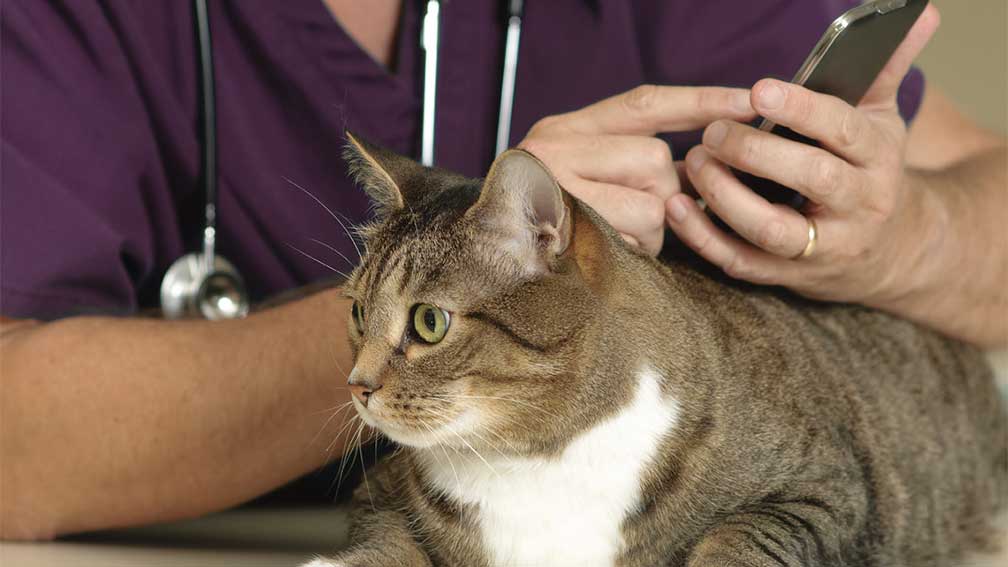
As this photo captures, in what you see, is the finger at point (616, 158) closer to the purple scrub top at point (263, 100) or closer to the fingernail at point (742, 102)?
the fingernail at point (742, 102)

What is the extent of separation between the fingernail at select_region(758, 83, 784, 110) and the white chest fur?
0.83 feet

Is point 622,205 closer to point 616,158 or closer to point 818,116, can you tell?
point 616,158

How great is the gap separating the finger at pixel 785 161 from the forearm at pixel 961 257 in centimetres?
22

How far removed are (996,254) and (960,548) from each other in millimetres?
423

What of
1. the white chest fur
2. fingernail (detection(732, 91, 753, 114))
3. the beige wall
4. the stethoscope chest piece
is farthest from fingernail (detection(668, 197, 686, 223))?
the beige wall

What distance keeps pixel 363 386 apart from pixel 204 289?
542mm

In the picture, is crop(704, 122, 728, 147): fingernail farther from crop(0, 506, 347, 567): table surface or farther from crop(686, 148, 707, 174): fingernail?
crop(0, 506, 347, 567): table surface

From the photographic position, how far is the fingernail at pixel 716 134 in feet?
2.86

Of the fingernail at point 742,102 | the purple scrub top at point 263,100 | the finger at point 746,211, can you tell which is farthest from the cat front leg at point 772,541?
the purple scrub top at point 263,100

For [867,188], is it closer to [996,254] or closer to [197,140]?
[996,254]

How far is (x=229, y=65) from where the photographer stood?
1273 millimetres

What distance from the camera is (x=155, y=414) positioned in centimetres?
109

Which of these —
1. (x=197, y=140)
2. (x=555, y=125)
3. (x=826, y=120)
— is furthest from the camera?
(x=197, y=140)

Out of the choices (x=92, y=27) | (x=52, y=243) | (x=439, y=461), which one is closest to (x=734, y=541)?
(x=439, y=461)
